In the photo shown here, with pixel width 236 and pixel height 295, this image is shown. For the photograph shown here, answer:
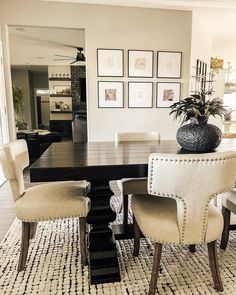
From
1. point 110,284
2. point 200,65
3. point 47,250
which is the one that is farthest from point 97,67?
point 110,284

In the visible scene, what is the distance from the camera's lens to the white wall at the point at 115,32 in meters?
3.46

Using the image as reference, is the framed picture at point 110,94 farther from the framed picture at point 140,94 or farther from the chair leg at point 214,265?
the chair leg at point 214,265

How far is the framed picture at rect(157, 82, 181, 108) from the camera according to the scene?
395 cm

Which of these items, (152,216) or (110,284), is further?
(110,284)

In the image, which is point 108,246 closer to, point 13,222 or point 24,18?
Result: point 13,222

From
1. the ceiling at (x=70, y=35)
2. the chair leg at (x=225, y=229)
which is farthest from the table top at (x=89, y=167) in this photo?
the ceiling at (x=70, y=35)

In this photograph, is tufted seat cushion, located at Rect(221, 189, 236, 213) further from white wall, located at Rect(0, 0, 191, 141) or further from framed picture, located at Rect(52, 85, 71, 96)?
framed picture, located at Rect(52, 85, 71, 96)

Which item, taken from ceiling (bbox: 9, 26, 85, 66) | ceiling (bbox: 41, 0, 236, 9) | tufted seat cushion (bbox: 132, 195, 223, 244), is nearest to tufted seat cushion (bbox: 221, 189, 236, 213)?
tufted seat cushion (bbox: 132, 195, 223, 244)

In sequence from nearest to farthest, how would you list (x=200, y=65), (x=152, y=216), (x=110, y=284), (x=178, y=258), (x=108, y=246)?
1. (x=152, y=216)
2. (x=110, y=284)
3. (x=108, y=246)
4. (x=178, y=258)
5. (x=200, y=65)

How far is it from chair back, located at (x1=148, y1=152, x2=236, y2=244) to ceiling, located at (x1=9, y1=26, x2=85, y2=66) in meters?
3.51

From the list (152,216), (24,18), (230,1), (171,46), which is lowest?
(152,216)

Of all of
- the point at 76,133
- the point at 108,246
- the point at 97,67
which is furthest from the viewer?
the point at 76,133

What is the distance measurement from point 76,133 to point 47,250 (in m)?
4.34

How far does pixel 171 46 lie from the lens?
3877 millimetres
